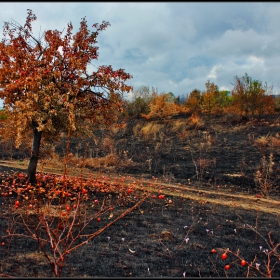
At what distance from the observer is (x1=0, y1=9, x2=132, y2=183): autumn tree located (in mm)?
5203

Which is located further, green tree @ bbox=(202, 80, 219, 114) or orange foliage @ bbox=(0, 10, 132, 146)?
green tree @ bbox=(202, 80, 219, 114)

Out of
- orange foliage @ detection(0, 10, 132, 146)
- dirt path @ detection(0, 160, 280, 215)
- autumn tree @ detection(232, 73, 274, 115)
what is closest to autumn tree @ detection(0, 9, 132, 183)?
orange foliage @ detection(0, 10, 132, 146)

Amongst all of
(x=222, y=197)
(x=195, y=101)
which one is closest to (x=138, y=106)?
(x=195, y=101)

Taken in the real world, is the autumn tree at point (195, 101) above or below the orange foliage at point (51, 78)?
above

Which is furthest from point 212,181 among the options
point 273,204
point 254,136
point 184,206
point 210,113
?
point 210,113

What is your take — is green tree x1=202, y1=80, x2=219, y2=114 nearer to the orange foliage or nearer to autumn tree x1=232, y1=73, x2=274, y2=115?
autumn tree x1=232, y1=73, x2=274, y2=115

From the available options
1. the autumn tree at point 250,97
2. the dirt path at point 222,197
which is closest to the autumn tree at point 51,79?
the dirt path at point 222,197

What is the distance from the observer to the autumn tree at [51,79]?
17.1 ft

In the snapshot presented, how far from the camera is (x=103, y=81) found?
5.61 m

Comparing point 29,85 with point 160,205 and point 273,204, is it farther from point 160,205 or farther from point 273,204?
point 273,204

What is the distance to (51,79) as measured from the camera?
5.57 metres

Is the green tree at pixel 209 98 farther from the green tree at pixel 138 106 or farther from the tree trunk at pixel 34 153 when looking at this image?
the tree trunk at pixel 34 153

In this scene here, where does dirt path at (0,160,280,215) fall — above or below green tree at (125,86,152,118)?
below

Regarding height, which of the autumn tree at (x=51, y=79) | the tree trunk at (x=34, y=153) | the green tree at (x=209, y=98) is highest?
the green tree at (x=209, y=98)
